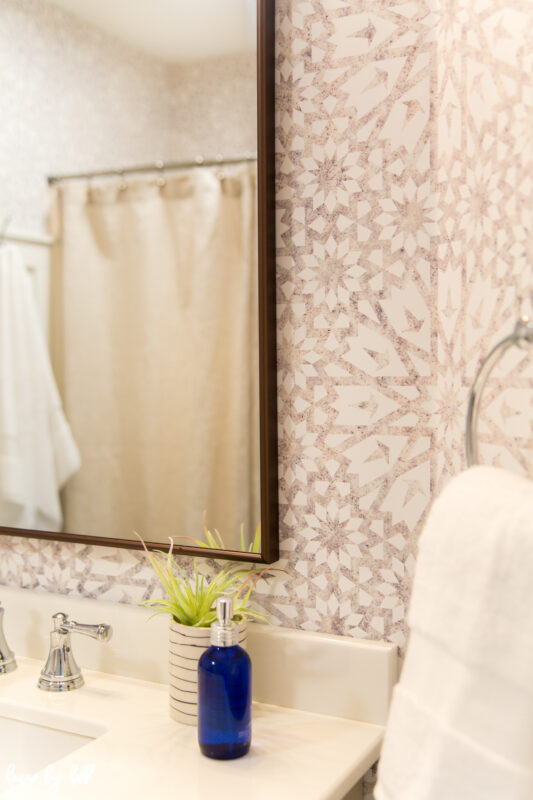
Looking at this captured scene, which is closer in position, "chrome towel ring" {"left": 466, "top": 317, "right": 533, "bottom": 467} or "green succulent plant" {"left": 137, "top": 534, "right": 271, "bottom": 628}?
"chrome towel ring" {"left": 466, "top": 317, "right": 533, "bottom": 467}

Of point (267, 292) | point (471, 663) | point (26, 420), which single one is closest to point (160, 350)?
point (267, 292)

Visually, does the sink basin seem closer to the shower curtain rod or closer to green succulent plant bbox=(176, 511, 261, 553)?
green succulent plant bbox=(176, 511, 261, 553)

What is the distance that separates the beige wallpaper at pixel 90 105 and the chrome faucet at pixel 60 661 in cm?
63

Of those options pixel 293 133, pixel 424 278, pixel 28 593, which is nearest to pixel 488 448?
pixel 424 278

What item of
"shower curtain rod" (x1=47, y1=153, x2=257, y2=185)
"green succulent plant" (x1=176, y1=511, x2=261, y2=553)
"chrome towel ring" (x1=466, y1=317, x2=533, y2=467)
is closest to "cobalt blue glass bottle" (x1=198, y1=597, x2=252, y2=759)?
"green succulent plant" (x1=176, y1=511, x2=261, y2=553)

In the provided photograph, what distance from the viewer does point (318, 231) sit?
102 centimetres

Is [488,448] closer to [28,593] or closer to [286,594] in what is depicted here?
[286,594]

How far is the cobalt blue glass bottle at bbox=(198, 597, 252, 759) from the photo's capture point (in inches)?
34.2

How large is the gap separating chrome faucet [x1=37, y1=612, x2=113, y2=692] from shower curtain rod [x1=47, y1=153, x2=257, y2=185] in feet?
2.22

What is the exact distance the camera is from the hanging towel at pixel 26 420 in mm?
1240

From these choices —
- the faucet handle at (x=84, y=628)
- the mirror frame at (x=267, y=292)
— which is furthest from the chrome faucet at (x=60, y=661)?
the mirror frame at (x=267, y=292)

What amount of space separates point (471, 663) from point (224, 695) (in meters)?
0.38

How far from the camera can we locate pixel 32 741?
1.05 meters

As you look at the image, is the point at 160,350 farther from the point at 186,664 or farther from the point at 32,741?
the point at 32,741
